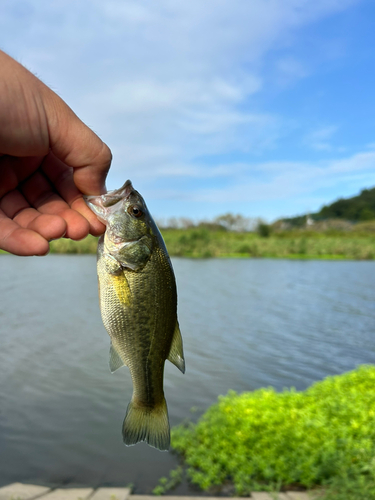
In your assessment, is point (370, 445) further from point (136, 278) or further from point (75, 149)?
point (75, 149)

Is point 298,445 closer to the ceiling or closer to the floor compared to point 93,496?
closer to the ceiling

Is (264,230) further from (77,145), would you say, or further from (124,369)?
(77,145)

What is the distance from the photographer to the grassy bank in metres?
38.4

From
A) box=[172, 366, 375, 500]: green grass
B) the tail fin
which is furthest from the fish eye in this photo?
box=[172, 366, 375, 500]: green grass

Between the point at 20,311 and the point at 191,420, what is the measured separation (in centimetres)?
1179

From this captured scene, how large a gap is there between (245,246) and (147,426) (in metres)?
44.8

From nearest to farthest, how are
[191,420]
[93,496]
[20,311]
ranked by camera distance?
[93,496] < [191,420] < [20,311]

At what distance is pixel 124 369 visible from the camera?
37.9 feet

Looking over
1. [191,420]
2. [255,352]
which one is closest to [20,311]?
[255,352]

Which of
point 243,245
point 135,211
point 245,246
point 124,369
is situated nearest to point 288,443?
point 135,211

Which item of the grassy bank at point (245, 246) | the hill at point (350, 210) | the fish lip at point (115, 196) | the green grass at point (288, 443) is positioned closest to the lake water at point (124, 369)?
the green grass at point (288, 443)

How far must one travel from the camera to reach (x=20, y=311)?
1728cm

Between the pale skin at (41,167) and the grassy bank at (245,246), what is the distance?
3397 centimetres

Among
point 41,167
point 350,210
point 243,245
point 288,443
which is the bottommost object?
point 288,443
